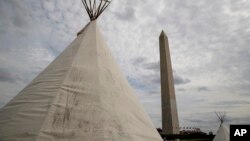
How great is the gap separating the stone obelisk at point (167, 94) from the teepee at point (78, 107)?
46.0ft

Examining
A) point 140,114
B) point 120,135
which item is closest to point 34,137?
point 120,135

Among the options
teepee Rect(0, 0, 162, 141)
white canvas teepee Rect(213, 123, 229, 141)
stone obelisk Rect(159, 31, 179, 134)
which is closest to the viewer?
teepee Rect(0, 0, 162, 141)

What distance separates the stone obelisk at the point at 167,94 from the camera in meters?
19.7

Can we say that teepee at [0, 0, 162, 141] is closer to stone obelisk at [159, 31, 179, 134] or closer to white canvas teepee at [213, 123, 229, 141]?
white canvas teepee at [213, 123, 229, 141]

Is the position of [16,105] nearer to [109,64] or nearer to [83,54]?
[83,54]

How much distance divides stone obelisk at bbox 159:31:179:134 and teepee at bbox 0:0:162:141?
14.0 metres

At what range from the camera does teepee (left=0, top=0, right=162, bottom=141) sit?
4.24 m

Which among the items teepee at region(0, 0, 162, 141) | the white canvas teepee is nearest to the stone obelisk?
the white canvas teepee

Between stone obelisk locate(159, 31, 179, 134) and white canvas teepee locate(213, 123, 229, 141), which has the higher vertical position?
stone obelisk locate(159, 31, 179, 134)

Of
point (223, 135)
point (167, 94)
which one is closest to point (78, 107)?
point (223, 135)

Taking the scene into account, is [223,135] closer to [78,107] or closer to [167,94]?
[167,94]

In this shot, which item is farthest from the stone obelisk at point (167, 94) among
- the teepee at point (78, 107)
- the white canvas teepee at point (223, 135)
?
the teepee at point (78, 107)

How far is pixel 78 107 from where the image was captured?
4680 millimetres

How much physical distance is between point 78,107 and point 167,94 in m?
15.9
